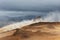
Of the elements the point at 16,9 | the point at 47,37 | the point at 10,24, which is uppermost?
the point at 16,9

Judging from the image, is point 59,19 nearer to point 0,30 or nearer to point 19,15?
point 19,15

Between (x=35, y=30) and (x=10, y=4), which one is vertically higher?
(x=10, y=4)

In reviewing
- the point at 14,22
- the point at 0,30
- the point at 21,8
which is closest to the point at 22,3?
the point at 21,8

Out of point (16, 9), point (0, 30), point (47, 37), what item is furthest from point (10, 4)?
point (47, 37)

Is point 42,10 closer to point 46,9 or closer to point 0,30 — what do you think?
point 46,9

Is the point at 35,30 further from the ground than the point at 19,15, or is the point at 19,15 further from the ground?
the point at 19,15
